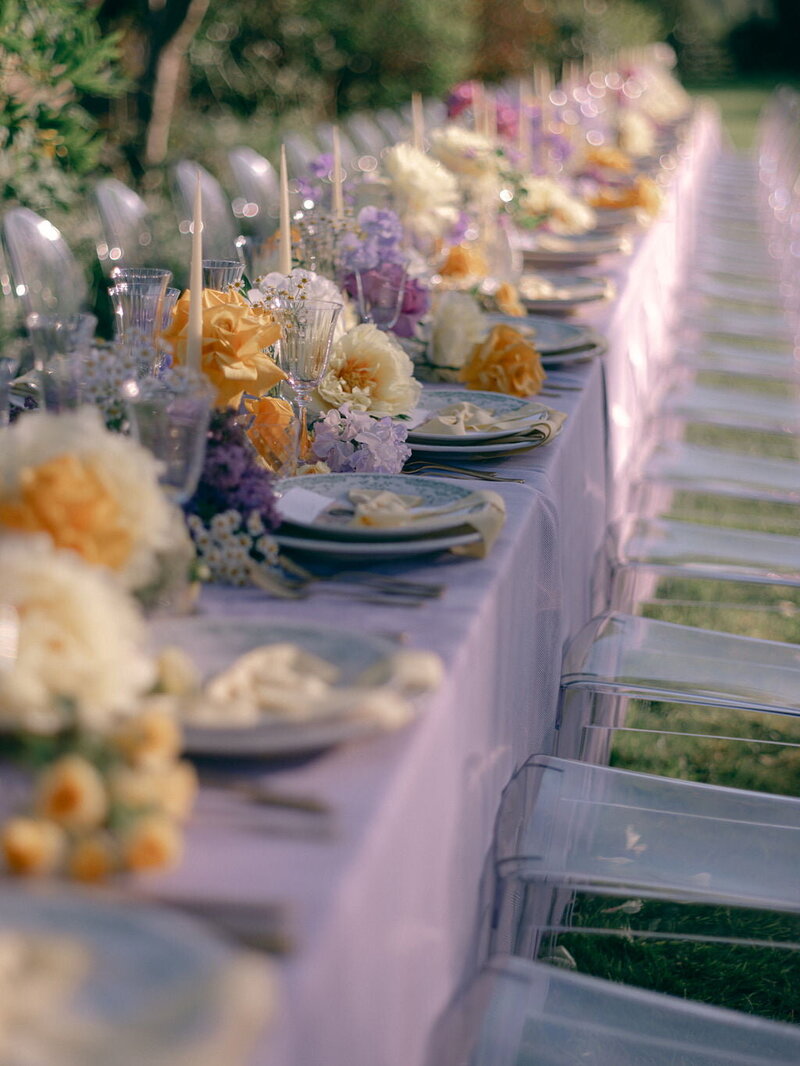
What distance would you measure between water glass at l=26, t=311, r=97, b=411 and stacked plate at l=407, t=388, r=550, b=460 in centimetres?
66

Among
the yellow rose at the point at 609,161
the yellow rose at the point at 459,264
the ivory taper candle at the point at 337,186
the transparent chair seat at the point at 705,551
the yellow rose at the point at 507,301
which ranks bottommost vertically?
the transparent chair seat at the point at 705,551

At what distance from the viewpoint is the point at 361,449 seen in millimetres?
1793

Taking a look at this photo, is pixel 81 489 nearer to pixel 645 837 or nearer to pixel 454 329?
pixel 645 837

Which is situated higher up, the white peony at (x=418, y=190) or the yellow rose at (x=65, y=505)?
the white peony at (x=418, y=190)

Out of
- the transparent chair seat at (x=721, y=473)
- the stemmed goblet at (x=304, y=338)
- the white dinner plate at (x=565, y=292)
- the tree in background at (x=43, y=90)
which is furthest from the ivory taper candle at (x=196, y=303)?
the tree in background at (x=43, y=90)

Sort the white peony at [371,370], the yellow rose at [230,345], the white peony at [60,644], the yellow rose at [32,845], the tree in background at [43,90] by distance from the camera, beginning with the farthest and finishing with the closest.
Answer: the tree in background at [43,90], the white peony at [371,370], the yellow rose at [230,345], the white peony at [60,644], the yellow rose at [32,845]

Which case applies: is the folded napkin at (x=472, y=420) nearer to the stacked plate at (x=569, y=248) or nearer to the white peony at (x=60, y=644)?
the white peony at (x=60, y=644)

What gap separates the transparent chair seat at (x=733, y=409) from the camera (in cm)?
378

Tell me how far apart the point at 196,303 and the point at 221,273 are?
0.93 ft

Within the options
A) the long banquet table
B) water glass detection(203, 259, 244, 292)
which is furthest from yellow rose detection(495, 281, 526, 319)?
water glass detection(203, 259, 244, 292)

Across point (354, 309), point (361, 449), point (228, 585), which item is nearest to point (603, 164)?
point (354, 309)

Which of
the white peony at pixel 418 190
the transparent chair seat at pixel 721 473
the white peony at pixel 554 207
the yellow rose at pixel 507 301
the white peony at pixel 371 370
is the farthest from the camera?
the white peony at pixel 554 207

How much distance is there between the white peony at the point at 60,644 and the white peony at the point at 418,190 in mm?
1890

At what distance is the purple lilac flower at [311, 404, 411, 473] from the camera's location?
5.87 ft
